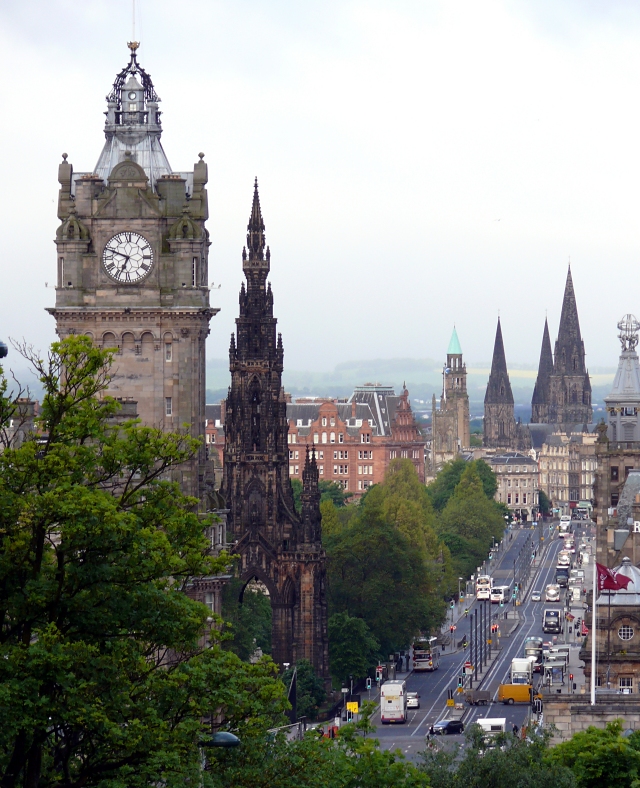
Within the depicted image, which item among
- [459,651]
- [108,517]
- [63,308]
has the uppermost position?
[63,308]

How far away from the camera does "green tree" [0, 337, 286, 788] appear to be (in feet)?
184

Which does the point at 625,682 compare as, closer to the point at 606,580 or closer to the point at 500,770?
the point at 606,580

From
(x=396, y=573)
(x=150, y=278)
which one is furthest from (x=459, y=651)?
(x=150, y=278)

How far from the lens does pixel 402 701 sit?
146 metres

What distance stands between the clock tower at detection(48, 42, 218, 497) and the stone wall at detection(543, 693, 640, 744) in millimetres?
20787

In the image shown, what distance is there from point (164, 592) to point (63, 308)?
4889cm

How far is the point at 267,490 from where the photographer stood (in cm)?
15900

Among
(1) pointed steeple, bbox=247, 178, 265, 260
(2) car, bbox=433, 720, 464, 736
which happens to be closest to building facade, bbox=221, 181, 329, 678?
(1) pointed steeple, bbox=247, 178, 265, 260

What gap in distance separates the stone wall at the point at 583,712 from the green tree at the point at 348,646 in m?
43.1

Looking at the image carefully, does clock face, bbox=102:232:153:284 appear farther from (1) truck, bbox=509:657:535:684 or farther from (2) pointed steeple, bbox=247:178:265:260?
(1) truck, bbox=509:657:535:684

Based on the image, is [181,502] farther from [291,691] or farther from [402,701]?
[402,701]

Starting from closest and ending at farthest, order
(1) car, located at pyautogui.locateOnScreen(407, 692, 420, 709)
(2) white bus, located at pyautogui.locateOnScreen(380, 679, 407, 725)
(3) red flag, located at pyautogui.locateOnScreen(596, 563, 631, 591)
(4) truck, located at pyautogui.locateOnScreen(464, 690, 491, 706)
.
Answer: (3) red flag, located at pyautogui.locateOnScreen(596, 563, 631, 591)
(2) white bus, located at pyautogui.locateOnScreen(380, 679, 407, 725)
(1) car, located at pyautogui.locateOnScreen(407, 692, 420, 709)
(4) truck, located at pyautogui.locateOnScreen(464, 690, 491, 706)

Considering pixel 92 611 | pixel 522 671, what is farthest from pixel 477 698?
pixel 92 611

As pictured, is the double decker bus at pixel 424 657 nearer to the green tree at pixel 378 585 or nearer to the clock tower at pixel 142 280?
the green tree at pixel 378 585
